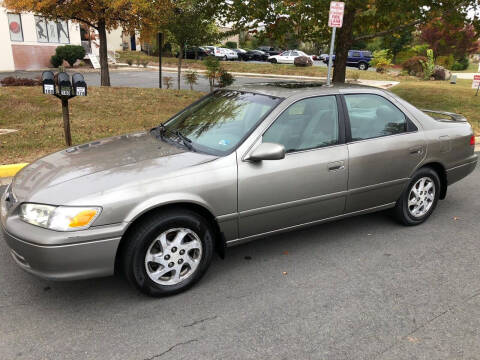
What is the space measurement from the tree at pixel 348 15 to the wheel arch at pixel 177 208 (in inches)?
265

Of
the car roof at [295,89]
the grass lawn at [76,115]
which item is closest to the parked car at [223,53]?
the grass lawn at [76,115]

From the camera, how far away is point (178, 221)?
121 inches

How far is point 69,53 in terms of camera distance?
27.7m

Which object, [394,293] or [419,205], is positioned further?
[419,205]

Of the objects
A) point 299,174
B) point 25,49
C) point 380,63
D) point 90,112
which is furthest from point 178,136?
point 380,63

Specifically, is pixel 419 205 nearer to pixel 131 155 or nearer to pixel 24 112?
pixel 131 155

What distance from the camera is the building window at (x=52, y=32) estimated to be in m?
26.7

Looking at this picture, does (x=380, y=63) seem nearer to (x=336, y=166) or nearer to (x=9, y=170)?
(x=9, y=170)

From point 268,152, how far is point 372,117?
1.45m

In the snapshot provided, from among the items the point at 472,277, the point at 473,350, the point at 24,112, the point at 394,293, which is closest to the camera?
the point at 473,350

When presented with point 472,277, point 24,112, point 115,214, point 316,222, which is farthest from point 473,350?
point 24,112

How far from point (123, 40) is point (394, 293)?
156 feet

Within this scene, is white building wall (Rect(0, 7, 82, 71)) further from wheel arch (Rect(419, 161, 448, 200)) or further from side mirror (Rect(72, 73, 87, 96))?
wheel arch (Rect(419, 161, 448, 200))

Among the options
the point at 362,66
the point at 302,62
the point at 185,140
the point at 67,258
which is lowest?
the point at 362,66
